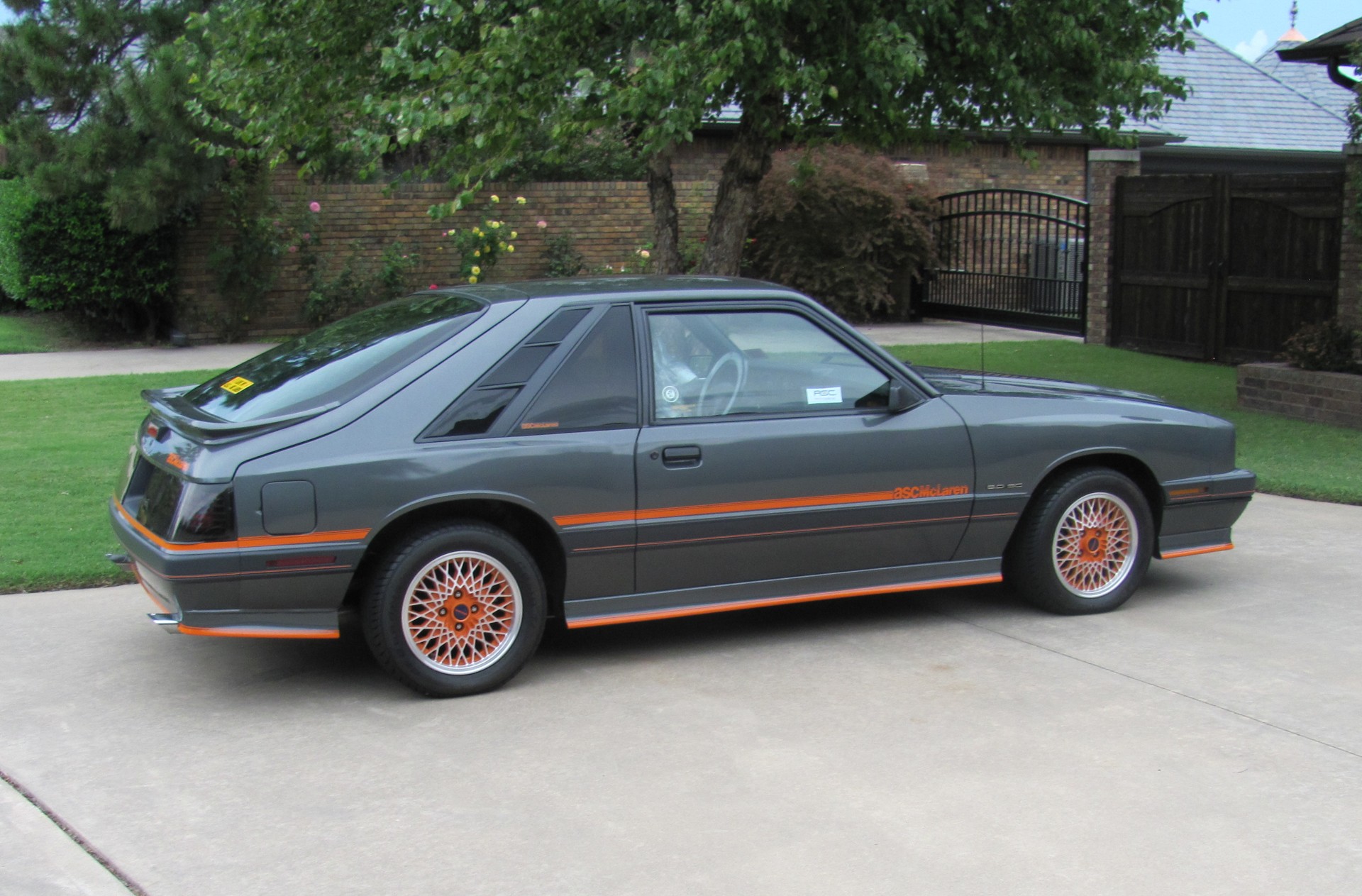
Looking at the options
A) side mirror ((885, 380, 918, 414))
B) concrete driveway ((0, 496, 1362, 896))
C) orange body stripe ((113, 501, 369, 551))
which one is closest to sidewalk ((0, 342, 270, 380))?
concrete driveway ((0, 496, 1362, 896))

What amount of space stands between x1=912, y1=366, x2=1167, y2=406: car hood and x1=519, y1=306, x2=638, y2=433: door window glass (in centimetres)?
140

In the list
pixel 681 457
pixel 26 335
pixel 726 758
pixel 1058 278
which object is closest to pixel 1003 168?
pixel 1058 278

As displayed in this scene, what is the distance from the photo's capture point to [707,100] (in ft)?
34.6

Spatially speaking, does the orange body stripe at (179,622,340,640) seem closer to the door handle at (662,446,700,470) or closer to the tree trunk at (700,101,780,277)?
the door handle at (662,446,700,470)

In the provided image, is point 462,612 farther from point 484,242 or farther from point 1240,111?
point 1240,111

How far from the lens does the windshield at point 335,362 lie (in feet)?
16.5

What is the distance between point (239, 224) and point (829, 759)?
1369cm

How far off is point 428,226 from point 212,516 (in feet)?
45.2

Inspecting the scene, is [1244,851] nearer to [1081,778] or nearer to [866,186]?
[1081,778]

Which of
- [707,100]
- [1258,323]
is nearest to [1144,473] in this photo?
[707,100]

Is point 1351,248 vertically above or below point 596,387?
above

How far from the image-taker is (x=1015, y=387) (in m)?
6.08

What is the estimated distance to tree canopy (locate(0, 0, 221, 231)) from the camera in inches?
567

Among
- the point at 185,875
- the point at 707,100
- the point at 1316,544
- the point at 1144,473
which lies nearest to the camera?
the point at 185,875
